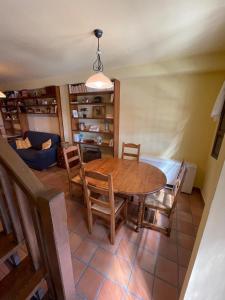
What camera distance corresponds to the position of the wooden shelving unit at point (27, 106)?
12.8 ft

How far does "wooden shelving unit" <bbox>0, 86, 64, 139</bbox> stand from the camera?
12.8 ft

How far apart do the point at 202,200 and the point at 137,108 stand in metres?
2.23

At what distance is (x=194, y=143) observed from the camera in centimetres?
264

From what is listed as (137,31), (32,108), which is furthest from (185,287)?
(32,108)

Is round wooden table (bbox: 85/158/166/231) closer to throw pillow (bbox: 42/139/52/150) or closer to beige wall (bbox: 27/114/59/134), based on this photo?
throw pillow (bbox: 42/139/52/150)

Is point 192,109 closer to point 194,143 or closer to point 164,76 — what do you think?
point 194,143

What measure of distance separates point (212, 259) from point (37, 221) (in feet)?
3.24

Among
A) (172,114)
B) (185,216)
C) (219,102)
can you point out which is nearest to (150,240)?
(185,216)

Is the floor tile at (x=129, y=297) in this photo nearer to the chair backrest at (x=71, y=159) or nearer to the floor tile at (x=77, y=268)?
the floor tile at (x=77, y=268)

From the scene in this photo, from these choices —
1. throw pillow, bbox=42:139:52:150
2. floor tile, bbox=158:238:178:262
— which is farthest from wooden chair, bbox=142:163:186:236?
throw pillow, bbox=42:139:52:150

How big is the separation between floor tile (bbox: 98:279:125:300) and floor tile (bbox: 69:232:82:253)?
49 centimetres

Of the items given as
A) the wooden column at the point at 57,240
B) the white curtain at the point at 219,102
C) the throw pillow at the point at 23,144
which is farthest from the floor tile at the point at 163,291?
the throw pillow at the point at 23,144

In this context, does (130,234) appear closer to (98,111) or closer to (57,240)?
(57,240)

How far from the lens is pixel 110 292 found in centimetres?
119
